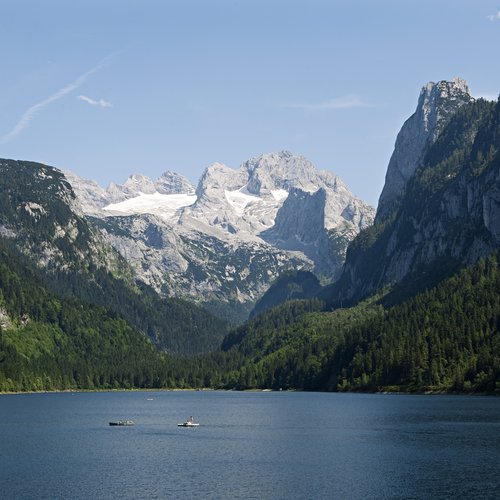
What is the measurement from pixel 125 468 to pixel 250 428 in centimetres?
6424

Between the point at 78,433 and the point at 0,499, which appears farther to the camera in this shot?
the point at 78,433

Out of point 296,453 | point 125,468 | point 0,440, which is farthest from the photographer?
point 0,440

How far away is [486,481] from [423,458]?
22.9 m

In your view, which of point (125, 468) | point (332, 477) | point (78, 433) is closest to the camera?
point (332, 477)

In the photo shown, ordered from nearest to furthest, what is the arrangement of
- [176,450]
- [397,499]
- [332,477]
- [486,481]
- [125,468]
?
[397,499], [486,481], [332,477], [125,468], [176,450]

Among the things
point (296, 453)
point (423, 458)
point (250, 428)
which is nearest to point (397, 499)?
point (423, 458)

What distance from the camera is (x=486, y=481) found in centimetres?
11338

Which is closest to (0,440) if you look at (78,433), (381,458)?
(78,433)

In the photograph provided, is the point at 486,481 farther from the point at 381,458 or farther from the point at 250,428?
the point at 250,428

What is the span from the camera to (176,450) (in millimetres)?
→ 156375

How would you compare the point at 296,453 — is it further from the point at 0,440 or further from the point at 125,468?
the point at 0,440

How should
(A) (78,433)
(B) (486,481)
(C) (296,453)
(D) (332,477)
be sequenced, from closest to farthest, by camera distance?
(B) (486,481) → (D) (332,477) → (C) (296,453) → (A) (78,433)

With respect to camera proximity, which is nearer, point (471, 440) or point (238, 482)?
point (238, 482)

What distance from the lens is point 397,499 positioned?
343 ft
